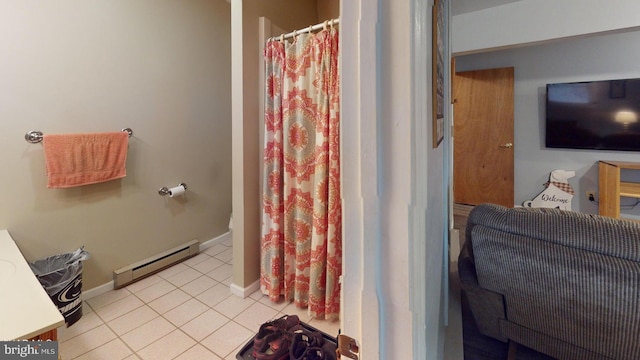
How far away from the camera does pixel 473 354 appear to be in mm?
1378

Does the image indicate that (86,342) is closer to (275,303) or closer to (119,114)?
(275,303)

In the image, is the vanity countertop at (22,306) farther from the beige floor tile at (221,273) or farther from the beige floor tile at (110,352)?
the beige floor tile at (221,273)

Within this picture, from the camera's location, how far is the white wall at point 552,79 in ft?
9.76

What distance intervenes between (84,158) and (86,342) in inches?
43.9

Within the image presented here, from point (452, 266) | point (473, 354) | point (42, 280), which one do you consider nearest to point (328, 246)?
point (473, 354)

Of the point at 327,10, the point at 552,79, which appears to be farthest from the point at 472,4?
the point at 552,79

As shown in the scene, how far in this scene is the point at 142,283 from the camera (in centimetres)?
213

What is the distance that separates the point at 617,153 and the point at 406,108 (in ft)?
13.5

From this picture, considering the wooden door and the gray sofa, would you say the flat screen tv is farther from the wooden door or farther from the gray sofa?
the gray sofa

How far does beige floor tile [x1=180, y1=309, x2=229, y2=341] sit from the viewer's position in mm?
1594

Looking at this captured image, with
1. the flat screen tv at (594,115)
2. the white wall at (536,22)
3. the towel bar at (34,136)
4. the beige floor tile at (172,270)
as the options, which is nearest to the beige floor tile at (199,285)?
the beige floor tile at (172,270)

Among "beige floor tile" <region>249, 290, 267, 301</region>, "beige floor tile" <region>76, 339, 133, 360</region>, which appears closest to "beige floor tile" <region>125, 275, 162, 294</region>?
"beige floor tile" <region>76, 339, 133, 360</region>

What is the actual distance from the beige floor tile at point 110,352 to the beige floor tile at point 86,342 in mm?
35

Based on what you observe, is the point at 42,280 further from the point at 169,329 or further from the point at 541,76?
the point at 541,76
